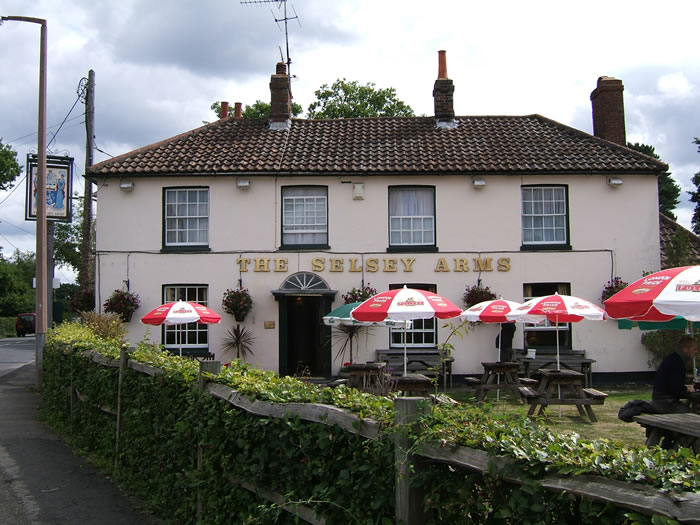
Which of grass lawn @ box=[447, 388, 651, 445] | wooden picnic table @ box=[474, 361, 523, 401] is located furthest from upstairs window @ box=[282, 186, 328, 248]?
wooden picnic table @ box=[474, 361, 523, 401]

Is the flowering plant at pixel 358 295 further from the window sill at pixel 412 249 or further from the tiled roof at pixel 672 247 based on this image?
the tiled roof at pixel 672 247

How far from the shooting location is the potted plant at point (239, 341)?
713 inches

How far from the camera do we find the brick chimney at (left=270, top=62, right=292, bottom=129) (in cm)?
2095

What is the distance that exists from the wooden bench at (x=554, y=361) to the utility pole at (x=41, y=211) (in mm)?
12215

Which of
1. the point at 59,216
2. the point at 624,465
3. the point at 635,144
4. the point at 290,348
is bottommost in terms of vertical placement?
the point at 290,348

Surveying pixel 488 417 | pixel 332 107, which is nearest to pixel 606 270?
pixel 488 417

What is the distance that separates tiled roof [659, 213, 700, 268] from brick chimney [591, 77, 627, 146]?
297 cm

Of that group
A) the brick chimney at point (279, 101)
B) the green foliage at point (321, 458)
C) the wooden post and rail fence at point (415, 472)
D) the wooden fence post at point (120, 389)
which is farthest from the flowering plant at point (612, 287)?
the wooden post and rail fence at point (415, 472)

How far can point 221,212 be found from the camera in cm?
1869

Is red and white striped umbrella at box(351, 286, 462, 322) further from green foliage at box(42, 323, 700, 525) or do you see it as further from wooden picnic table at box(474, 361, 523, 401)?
green foliage at box(42, 323, 700, 525)

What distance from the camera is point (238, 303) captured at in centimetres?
1773

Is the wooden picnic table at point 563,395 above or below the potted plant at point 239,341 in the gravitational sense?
below

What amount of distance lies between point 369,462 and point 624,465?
1557 mm

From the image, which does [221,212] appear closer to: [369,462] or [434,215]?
[434,215]
